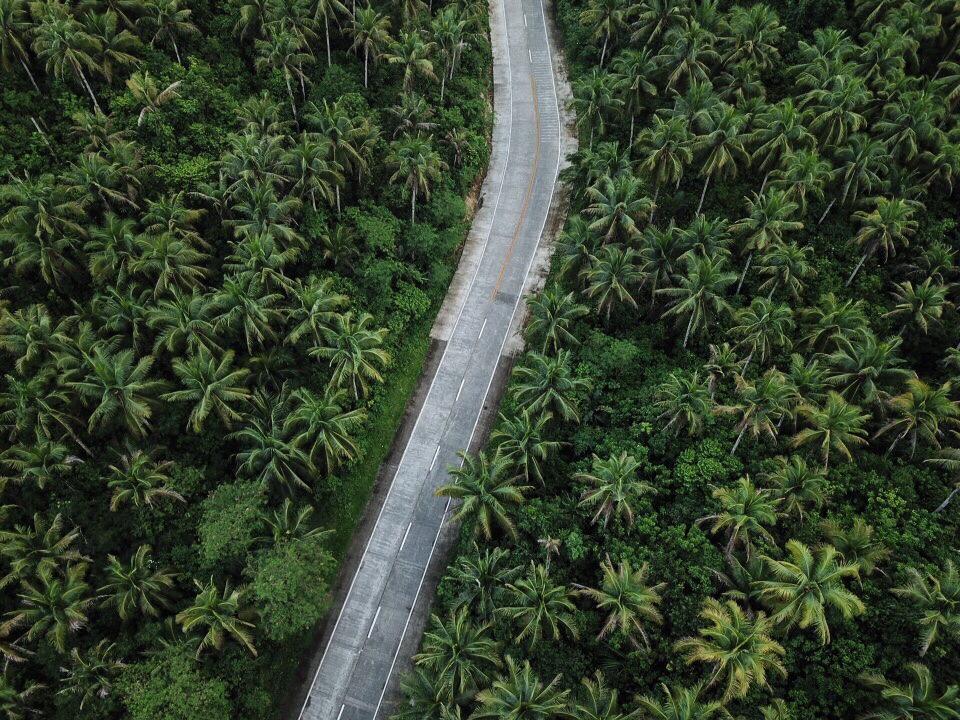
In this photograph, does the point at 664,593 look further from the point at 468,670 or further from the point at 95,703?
the point at 95,703

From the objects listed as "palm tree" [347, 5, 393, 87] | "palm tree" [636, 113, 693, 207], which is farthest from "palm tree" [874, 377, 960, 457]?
"palm tree" [347, 5, 393, 87]

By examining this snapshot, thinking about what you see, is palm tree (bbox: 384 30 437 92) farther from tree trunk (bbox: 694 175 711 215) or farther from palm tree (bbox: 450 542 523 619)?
palm tree (bbox: 450 542 523 619)

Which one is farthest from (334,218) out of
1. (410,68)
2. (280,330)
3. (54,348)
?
(54,348)

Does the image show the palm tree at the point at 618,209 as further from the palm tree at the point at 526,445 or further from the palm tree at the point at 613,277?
the palm tree at the point at 526,445

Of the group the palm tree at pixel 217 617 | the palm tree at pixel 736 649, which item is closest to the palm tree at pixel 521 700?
the palm tree at pixel 736 649

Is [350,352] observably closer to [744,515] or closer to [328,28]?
[744,515]
